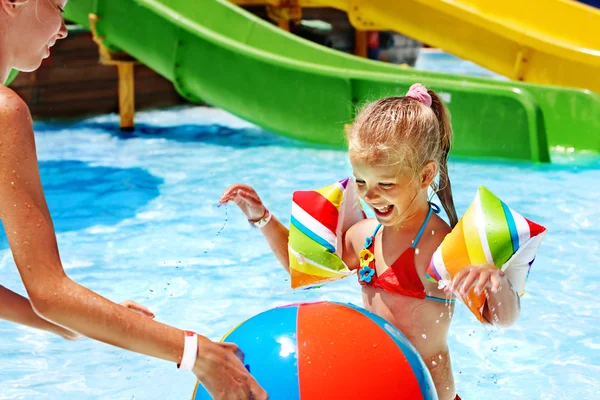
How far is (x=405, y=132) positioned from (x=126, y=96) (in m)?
7.29

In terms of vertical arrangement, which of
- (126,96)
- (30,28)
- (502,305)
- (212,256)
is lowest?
(126,96)

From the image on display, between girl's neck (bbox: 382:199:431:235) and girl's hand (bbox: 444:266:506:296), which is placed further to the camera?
girl's neck (bbox: 382:199:431:235)

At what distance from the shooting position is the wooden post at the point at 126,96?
372 inches

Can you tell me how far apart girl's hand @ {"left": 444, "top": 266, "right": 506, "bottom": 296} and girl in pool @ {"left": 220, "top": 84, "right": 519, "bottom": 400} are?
0.39 feet

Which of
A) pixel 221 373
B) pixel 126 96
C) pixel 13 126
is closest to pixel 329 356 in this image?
→ pixel 221 373

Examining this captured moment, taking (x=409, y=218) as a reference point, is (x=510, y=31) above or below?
below

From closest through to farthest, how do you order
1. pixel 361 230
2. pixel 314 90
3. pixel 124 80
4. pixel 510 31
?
1. pixel 361 230
2. pixel 314 90
3. pixel 510 31
4. pixel 124 80

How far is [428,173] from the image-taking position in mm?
2713

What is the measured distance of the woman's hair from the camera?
2615mm

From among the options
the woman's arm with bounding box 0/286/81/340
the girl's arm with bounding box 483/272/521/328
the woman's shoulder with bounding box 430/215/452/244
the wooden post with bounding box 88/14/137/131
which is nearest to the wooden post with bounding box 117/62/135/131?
the wooden post with bounding box 88/14/137/131

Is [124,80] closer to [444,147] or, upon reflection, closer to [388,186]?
[444,147]

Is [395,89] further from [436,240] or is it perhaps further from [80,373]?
[436,240]

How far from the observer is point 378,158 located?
2609 millimetres

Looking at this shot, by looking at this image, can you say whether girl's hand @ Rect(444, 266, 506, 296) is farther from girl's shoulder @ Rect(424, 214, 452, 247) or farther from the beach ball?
girl's shoulder @ Rect(424, 214, 452, 247)
